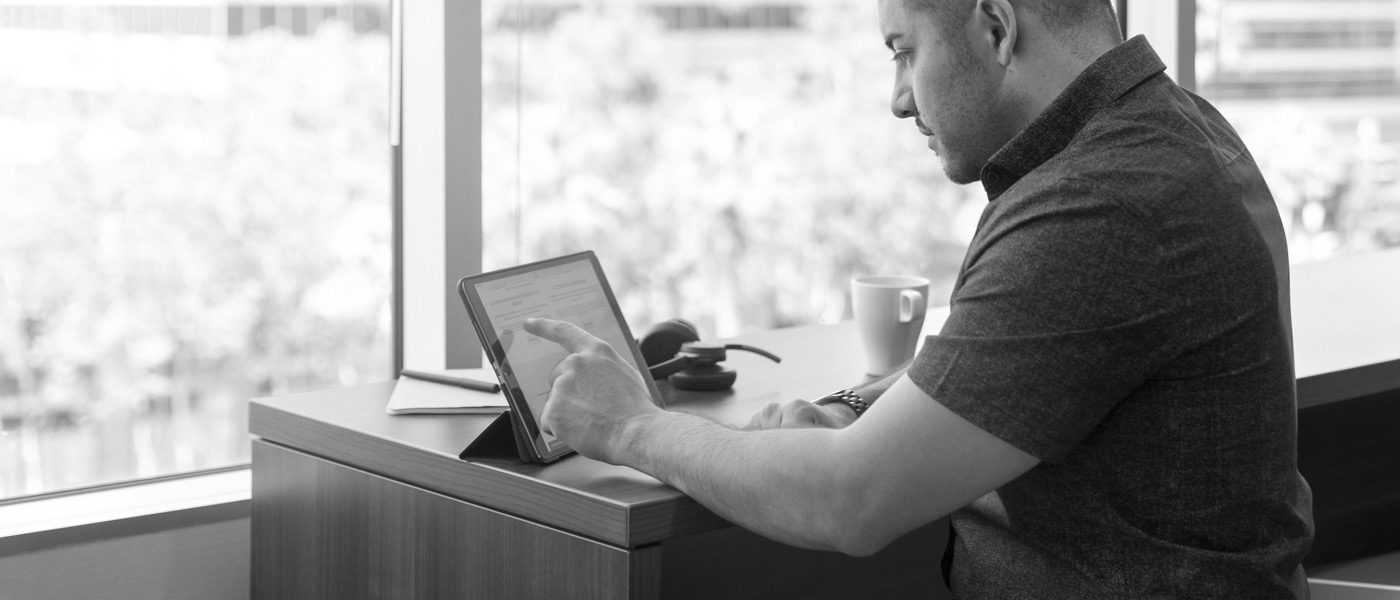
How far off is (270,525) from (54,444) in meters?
0.54

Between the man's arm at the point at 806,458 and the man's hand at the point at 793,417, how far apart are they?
0.41 ft

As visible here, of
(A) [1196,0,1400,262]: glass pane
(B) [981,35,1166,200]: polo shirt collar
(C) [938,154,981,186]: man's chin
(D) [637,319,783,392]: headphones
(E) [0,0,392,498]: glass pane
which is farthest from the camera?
(A) [1196,0,1400,262]: glass pane

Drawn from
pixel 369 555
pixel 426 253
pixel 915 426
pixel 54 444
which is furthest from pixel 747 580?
pixel 54 444

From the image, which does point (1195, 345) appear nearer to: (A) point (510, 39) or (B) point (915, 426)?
(B) point (915, 426)

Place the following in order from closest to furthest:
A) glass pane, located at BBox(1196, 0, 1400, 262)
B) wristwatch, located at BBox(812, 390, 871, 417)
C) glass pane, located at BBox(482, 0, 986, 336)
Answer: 1. wristwatch, located at BBox(812, 390, 871, 417)
2. glass pane, located at BBox(482, 0, 986, 336)
3. glass pane, located at BBox(1196, 0, 1400, 262)

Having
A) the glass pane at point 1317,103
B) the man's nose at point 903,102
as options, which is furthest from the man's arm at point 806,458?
the glass pane at point 1317,103

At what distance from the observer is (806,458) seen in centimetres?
111

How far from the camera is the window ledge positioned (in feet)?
5.62

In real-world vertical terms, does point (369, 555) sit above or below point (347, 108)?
below

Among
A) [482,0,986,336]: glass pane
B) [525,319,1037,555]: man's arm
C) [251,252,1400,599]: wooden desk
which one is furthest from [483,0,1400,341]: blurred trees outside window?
[525,319,1037,555]: man's arm

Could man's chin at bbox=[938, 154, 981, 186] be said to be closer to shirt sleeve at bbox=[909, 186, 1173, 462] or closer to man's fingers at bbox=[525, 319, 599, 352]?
shirt sleeve at bbox=[909, 186, 1173, 462]

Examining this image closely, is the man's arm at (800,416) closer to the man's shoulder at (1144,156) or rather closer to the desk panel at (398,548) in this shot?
the desk panel at (398,548)

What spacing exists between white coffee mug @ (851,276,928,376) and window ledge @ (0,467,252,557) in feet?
2.77

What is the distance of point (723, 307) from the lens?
2721 millimetres
